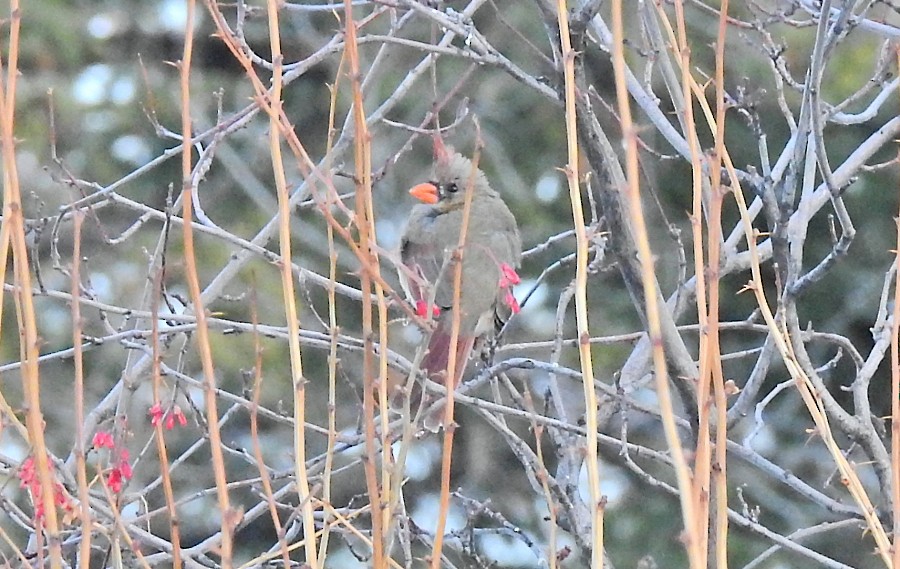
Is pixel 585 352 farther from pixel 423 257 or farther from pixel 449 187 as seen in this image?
pixel 449 187

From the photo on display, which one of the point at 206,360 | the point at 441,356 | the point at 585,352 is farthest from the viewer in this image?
the point at 441,356

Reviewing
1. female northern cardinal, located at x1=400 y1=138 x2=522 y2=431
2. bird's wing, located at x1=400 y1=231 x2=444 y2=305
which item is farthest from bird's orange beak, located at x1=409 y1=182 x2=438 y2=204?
bird's wing, located at x1=400 y1=231 x2=444 y2=305

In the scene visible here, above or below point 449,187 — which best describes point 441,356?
below

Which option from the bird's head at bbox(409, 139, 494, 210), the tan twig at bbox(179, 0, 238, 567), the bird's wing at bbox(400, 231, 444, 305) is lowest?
the bird's wing at bbox(400, 231, 444, 305)

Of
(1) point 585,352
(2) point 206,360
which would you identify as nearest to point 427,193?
(2) point 206,360

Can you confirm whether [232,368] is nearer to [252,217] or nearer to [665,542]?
[252,217]

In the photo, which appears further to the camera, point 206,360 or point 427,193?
point 427,193

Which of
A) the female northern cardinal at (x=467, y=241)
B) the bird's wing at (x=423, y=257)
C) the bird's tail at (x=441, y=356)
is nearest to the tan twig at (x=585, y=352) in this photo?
the bird's tail at (x=441, y=356)

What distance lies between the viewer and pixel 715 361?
1744mm

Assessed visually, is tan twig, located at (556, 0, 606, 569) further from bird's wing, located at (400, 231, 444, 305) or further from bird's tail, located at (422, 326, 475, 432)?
bird's wing, located at (400, 231, 444, 305)

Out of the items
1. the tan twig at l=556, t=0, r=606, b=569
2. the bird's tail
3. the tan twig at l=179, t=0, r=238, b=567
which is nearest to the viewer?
the tan twig at l=556, t=0, r=606, b=569

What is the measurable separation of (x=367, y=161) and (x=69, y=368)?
615 cm

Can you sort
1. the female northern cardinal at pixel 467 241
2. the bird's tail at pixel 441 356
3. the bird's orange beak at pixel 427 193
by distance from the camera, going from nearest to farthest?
the bird's tail at pixel 441 356 → the female northern cardinal at pixel 467 241 → the bird's orange beak at pixel 427 193

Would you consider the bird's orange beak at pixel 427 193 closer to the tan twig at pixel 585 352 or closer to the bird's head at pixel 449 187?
the bird's head at pixel 449 187
